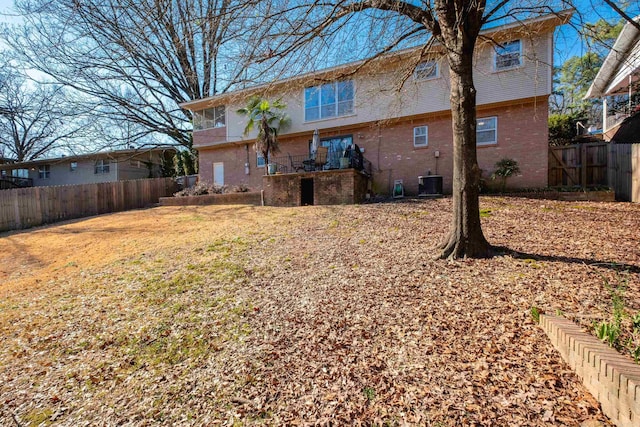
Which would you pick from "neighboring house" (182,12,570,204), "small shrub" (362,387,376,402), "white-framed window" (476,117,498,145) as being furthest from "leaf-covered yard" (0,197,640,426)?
"white-framed window" (476,117,498,145)

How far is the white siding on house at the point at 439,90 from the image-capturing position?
10336 millimetres

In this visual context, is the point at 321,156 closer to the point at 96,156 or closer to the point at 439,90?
the point at 439,90

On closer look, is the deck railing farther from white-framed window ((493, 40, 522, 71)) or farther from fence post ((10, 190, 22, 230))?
fence post ((10, 190, 22, 230))

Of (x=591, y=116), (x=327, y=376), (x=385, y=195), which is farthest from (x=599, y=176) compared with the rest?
(x=591, y=116)

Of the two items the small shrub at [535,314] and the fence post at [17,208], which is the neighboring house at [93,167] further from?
the small shrub at [535,314]

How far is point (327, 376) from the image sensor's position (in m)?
2.42

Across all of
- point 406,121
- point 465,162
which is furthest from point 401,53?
point 465,162

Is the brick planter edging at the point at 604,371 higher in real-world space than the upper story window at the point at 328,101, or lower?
lower

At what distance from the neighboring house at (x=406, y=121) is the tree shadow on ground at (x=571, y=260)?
15.7 ft

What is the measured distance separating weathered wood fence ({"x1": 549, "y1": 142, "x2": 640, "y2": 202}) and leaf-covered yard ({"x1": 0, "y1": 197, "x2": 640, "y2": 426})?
13.5ft

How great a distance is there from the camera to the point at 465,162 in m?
4.29

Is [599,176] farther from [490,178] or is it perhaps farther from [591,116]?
[591,116]

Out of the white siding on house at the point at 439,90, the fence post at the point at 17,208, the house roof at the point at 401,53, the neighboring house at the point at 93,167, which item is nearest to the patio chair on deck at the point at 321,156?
the white siding on house at the point at 439,90

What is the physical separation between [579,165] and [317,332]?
41.6ft
